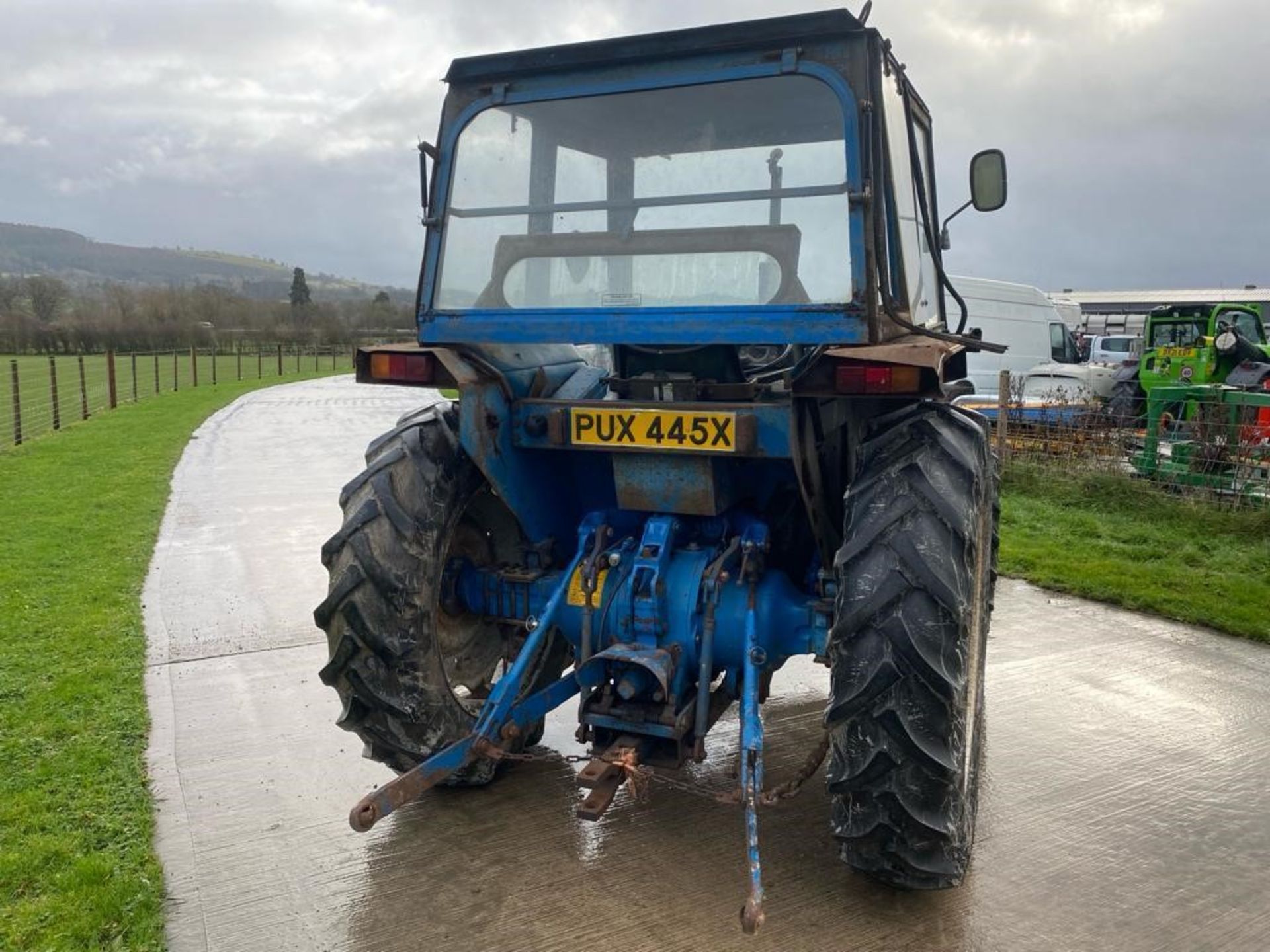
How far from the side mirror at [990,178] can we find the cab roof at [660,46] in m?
1.29

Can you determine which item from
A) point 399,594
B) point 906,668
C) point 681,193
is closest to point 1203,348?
point 681,193

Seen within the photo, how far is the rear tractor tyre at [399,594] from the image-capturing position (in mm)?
3391

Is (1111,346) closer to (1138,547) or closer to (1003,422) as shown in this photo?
(1003,422)

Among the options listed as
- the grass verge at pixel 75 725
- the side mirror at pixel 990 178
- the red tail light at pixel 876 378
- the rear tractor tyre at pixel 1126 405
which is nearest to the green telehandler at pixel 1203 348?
the rear tractor tyre at pixel 1126 405

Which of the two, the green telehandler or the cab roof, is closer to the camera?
the cab roof

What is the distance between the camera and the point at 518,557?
3.96 m

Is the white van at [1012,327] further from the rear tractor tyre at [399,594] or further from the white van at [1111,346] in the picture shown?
the rear tractor tyre at [399,594]

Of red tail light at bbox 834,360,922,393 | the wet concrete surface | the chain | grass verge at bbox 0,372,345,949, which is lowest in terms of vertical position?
the wet concrete surface

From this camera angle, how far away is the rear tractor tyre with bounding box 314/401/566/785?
3391 mm

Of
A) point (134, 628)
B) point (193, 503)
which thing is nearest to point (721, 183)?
point (134, 628)

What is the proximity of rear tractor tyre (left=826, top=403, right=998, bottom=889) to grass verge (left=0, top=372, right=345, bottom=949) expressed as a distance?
207 centimetres

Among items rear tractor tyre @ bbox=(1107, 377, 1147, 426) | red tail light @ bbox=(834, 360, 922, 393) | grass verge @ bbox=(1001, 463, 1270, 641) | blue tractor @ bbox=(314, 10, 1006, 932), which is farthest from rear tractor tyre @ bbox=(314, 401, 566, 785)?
rear tractor tyre @ bbox=(1107, 377, 1147, 426)

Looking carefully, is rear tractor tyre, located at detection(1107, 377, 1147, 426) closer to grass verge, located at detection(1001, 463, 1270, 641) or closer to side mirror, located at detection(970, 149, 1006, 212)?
grass verge, located at detection(1001, 463, 1270, 641)

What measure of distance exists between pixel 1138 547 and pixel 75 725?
7490 millimetres
